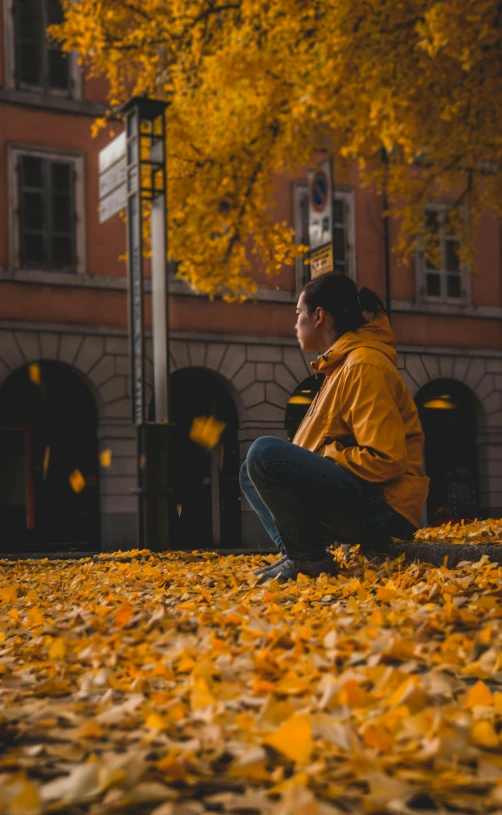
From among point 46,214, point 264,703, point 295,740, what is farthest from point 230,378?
point 295,740

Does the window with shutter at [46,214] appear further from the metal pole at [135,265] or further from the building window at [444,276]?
the building window at [444,276]

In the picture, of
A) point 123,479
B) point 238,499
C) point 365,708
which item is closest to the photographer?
point 365,708

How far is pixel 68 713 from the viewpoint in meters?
2.62

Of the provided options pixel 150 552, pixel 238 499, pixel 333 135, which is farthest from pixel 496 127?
pixel 238 499

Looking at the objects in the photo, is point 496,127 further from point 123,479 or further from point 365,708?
point 365,708

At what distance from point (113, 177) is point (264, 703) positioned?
874 centimetres

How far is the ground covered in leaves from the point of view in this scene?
1.91m

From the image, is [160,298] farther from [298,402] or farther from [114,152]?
[298,402]

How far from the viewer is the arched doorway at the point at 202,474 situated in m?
18.0

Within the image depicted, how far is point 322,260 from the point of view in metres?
9.20

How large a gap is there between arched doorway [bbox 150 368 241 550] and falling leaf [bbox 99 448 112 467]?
1.78m

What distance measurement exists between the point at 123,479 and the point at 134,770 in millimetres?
14634

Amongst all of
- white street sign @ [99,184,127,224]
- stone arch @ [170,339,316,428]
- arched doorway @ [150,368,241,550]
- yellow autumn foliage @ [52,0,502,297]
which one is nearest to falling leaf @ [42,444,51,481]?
arched doorway @ [150,368,241,550]

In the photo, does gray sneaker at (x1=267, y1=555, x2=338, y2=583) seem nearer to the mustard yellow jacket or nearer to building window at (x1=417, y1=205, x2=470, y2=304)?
the mustard yellow jacket
